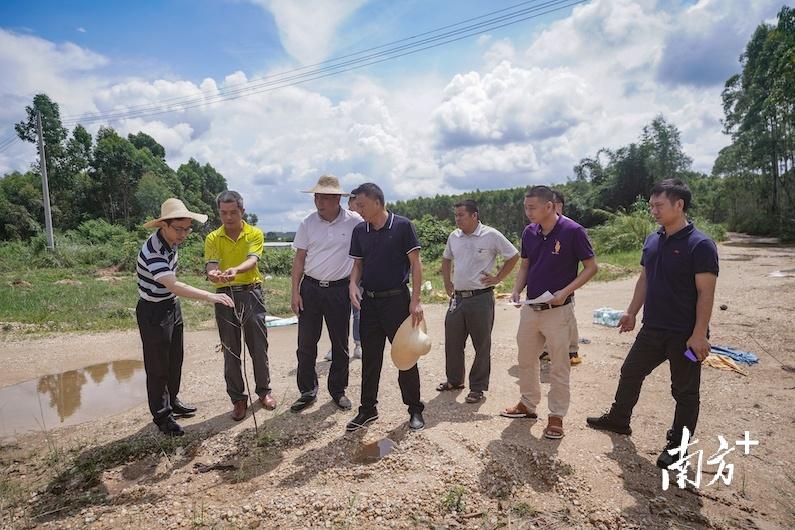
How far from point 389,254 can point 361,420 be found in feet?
4.51

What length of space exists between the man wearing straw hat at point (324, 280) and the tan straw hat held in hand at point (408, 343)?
2.66 feet

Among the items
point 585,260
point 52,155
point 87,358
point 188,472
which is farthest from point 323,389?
point 52,155

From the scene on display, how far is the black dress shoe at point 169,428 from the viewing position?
384 cm

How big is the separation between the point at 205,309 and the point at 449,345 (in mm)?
7507

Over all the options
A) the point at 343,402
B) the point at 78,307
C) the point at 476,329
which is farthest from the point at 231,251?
the point at 78,307

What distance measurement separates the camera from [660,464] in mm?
3166

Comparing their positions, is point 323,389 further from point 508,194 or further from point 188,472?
point 508,194

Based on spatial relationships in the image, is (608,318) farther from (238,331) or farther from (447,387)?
(238,331)

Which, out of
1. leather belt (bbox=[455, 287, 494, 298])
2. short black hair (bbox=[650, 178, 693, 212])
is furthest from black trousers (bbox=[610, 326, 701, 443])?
leather belt (bbox=[455, 287, 494, 298])

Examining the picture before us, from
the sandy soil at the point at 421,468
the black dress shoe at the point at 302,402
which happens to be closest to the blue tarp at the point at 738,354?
the sandy soil at the point at 421,468

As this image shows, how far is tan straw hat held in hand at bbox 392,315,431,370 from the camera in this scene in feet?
11.3

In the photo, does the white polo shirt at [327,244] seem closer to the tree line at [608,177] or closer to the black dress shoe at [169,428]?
the black dress shoe at [169,428]

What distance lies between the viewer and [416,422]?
3.70 m

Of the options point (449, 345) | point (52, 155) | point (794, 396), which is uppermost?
point (52, 155)
